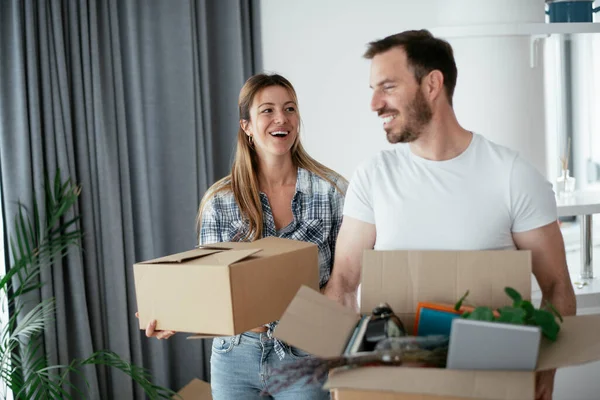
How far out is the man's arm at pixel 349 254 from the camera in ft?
5.48

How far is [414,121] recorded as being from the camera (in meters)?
1.58

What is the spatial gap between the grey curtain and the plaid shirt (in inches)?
36.5

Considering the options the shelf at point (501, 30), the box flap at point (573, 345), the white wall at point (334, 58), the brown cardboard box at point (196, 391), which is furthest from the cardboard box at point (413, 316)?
the white wall at point (334, 58)

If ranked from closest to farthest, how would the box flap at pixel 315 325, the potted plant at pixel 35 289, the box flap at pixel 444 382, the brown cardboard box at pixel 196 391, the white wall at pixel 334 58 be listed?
the box flap at pixel 444 382 < the box flap at pixel 315 325 < the potted plant at pixel 35 289 < the brown cardboard box at pixel 196 391 < the white wall at pixel 334 58

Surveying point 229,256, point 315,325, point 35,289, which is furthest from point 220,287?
point 35,289

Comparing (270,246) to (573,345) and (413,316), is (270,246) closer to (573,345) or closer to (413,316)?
(413,316)

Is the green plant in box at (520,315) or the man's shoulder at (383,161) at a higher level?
the man's shoulder at (383,161)

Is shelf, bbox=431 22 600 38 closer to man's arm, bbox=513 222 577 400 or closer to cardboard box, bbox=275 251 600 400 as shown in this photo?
man's arm, bbox=513 222 577 400

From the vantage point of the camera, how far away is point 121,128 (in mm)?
2834

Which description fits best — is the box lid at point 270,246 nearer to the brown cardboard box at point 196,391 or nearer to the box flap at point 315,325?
the box flap at point 315,325

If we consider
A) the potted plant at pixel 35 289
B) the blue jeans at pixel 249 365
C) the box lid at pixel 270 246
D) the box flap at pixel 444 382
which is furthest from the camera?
the potted plant at pixel 35 289

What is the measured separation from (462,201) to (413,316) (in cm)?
30

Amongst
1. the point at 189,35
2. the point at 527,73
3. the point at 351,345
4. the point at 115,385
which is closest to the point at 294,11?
the point at 189,35

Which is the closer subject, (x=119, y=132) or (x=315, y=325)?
(x=315, y=325)
